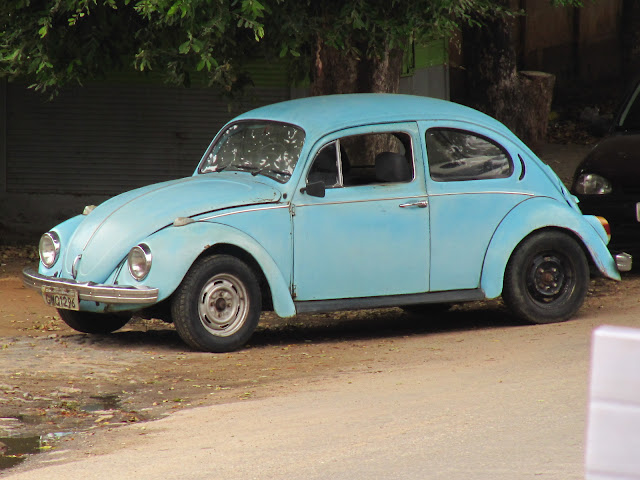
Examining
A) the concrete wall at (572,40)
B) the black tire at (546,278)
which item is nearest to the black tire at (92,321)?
the black tire at (546,278)

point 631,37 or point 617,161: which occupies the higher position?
point 631,37

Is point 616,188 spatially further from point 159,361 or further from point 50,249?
point 50,249

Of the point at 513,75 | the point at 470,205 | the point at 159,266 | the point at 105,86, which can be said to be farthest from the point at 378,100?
the point at 513,75

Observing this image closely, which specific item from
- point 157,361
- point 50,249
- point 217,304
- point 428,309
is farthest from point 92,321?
point 428,309

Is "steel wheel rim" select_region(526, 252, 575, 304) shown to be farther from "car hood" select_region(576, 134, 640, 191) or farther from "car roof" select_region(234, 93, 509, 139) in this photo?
"car hood" select_region(576, 134, 640, 191)

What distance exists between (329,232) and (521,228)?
5.10 feet

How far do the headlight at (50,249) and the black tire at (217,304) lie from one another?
A: 3.55 feet

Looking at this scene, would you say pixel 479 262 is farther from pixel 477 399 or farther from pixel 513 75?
pixel 513 75

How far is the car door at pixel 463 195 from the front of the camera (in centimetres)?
848

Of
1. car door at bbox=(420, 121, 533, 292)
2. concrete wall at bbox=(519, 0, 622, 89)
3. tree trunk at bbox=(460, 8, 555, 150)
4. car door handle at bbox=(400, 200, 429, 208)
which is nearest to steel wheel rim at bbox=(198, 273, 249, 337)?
car door handle at bbox=(400, 200, 429, 208)

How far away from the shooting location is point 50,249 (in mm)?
8281

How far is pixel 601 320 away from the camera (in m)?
8.89

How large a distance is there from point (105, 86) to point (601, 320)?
847 cm

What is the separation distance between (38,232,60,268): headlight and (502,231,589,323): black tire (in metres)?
3.40
